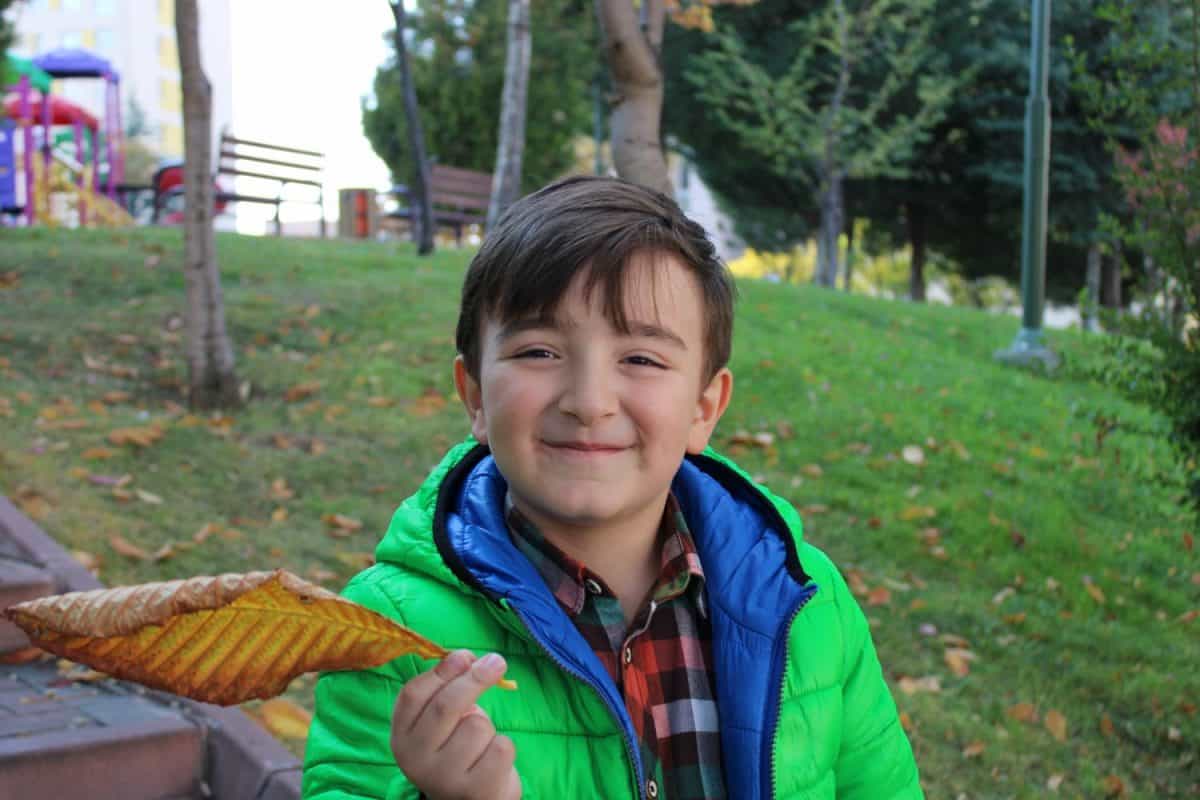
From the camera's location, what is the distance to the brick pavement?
283 centimetres

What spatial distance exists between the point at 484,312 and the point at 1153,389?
2.80m

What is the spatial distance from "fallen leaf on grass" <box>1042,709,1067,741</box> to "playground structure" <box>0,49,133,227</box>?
15.1m

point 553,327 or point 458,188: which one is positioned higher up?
point 458,188

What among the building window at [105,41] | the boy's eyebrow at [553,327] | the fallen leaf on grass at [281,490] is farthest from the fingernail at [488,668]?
the building window at [105,41]

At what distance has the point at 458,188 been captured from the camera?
632 inches

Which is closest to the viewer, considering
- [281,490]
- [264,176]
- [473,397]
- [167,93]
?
[473,397]

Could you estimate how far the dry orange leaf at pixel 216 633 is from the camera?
111 centimetres

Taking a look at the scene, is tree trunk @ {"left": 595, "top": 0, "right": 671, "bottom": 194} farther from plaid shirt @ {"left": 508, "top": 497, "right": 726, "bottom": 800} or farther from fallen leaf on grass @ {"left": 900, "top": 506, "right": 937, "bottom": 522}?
plaid shirt @ {"left": 508, "top": 497, "right": 726, "bottom": 800}

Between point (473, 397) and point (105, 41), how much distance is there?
76.5 m

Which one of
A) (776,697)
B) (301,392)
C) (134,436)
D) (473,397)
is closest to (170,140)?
(301,392)

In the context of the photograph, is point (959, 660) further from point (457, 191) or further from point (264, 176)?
point (457, 191)

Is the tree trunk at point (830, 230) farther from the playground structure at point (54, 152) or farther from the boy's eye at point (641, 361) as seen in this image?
the boy's eye at point (641, 361)

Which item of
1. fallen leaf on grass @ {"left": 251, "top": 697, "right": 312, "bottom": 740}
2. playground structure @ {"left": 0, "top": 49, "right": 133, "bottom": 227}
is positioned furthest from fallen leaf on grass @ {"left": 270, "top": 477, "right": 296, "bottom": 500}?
playground structure @ {"left": 0, "top": 49, "right": 133, "bottom": 227}

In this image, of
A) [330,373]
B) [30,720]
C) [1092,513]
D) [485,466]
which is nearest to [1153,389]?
[1092,513]
